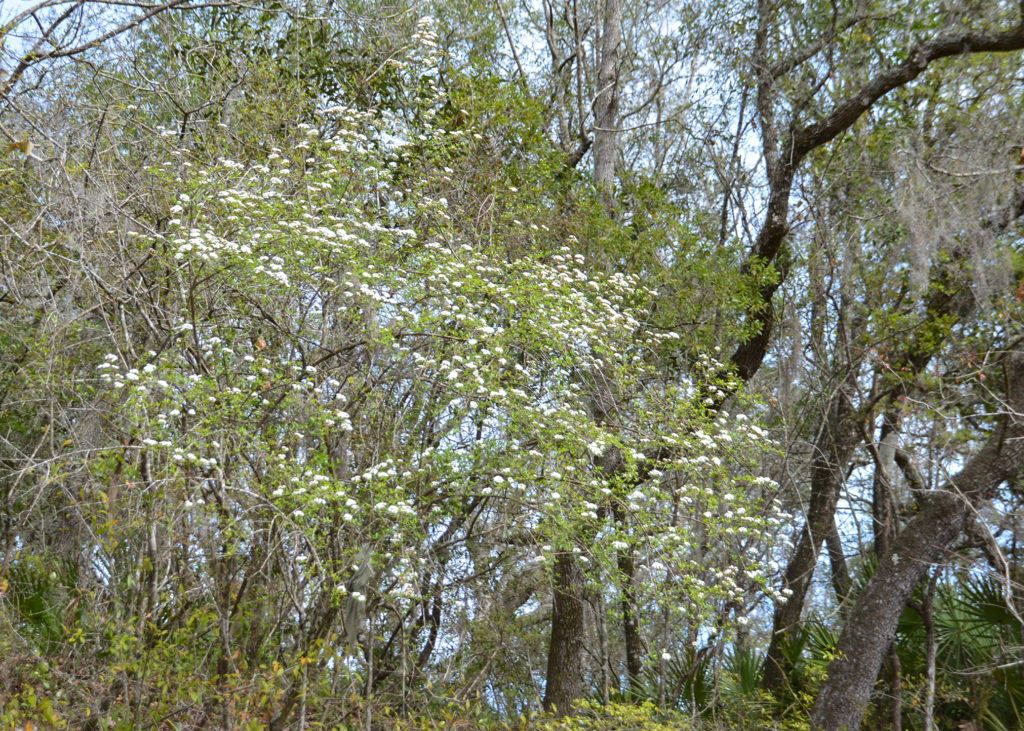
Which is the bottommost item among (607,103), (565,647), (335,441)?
(565,647)

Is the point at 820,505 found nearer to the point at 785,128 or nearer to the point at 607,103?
the point at 785,128

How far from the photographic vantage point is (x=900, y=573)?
736 centimetres

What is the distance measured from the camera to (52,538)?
760 cm

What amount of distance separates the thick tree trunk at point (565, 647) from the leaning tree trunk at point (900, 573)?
2026 millimetres

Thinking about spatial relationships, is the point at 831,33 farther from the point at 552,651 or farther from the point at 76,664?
the point at 76,664

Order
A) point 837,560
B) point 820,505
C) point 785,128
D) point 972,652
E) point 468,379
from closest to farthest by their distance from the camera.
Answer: point 468,379, point 972,652, point 785,128, point 820,505, point 837,560

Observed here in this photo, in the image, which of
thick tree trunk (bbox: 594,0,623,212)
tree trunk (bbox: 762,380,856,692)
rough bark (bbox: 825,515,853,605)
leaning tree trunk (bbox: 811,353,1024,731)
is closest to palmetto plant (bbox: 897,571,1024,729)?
leaning tree trunk (bbox: 811,353,1024,731)

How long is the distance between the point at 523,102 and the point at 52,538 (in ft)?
19.0

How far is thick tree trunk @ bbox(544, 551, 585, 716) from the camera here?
308 inches

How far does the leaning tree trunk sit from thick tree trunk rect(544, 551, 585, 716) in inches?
79.8

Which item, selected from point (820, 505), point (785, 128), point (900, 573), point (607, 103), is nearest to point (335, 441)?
point (900, 573)

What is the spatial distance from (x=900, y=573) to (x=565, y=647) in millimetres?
2900

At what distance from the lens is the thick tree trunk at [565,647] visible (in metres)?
7.81

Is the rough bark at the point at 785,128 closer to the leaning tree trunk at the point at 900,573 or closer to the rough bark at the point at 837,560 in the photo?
the leaning tree trunk at the point at 900,573
